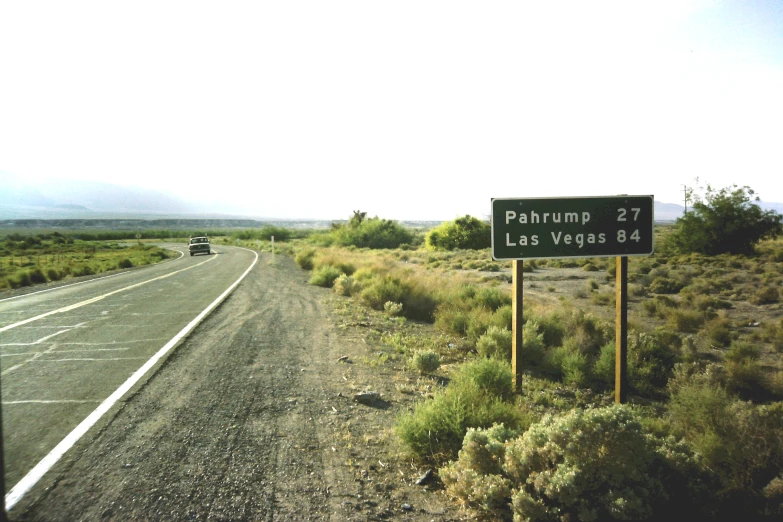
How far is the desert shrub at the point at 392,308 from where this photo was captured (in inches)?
575

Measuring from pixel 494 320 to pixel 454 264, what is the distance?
27.1m

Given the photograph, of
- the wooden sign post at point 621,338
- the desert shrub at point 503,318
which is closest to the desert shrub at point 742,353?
the desert shrub at point 503,318

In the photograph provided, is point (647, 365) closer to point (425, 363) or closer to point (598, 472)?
point (425, 363)

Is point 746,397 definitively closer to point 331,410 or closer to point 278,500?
point 331,410

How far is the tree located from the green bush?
3940 cm

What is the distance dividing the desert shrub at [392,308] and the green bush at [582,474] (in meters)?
10.0

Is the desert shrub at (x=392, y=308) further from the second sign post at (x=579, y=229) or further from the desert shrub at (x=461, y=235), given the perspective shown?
the desert shrub at (x=461, y=235)

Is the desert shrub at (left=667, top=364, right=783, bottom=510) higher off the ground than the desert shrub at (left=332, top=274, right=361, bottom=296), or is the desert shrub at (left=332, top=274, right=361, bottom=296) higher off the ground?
the desert shrub at (left=667, top=364, right=783, bottom=510)

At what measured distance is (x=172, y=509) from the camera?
3.92 m

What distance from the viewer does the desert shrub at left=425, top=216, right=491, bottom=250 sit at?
57656mm

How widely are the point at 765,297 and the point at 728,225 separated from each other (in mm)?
18677

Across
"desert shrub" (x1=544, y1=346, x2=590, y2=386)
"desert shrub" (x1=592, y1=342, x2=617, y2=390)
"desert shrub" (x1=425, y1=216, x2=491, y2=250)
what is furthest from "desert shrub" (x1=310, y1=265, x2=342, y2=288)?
"desert shrub" (x1=425, y1=216, x2=491, y2=250)

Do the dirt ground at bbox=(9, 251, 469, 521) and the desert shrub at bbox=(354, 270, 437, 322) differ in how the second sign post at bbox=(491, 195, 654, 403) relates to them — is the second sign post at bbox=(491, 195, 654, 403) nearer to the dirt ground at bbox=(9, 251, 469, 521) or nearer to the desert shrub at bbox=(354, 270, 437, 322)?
the dirt ground at bbox=(9, 251, 469, 521)

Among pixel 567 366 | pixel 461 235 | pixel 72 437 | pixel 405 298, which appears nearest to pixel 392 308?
pixel 405 298
